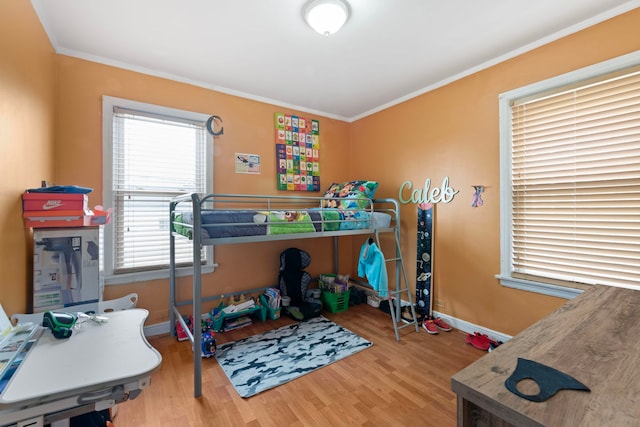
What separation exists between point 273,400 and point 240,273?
4.86ft

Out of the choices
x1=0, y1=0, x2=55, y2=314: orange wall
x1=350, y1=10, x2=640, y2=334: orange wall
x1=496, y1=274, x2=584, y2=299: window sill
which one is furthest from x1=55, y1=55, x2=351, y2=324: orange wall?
x1=496, y1=274, x2=584, y2=299: window sill

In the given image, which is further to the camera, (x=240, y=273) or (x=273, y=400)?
(x=240, y=273)

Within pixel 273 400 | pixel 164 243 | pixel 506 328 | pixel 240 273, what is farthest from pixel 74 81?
pixel 506 328

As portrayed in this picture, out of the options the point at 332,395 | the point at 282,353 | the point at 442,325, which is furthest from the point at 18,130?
the point at 442,325

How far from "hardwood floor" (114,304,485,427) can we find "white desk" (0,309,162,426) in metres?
0.77

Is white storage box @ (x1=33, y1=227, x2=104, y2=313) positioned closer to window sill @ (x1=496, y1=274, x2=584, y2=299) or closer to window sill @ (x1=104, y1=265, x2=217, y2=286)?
window sill @ (x1=104, y1=265, x2=217, y2=286)

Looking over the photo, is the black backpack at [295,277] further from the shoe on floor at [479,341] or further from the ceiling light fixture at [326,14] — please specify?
the ceiling light fixture at [326,14]

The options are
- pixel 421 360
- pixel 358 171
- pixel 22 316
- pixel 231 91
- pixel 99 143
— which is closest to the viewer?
pixel 22 316

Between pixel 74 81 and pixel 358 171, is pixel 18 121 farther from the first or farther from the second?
pixel 358 171

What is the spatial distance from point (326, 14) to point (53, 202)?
79.5 inches

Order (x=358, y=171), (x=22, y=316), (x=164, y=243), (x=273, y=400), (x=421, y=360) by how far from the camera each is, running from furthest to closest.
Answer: (x=358, y=171), (x=164, y=243), (x=421, y=360), (x=273, y=400), (x=22, y=316)

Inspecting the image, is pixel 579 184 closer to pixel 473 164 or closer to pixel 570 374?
pixel 473 164

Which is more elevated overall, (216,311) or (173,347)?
(216,311)

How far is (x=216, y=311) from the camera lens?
2812 mm
